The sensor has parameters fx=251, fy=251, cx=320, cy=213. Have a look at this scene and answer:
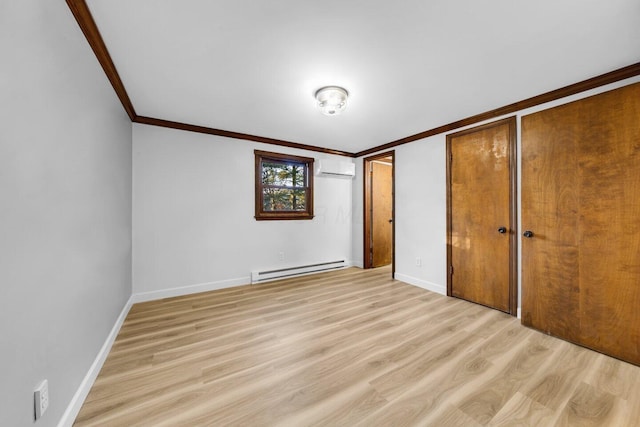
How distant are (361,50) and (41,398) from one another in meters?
2.58

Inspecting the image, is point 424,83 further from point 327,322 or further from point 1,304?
point 1,304

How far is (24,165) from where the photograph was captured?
3.26ft

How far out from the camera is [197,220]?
3.43m

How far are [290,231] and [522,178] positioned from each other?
3.10m

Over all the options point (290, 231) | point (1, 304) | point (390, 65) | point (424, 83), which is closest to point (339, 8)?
point (390, 65)

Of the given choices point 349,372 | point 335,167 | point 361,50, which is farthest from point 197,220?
point 361,50

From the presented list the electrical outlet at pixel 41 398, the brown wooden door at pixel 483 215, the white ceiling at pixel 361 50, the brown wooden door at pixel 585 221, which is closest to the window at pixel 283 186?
the white ceiling at pixel 361 50

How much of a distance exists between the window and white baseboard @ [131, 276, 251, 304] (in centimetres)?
99

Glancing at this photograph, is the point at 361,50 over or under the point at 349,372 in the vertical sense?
over

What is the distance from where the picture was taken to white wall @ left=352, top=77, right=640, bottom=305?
3471 mm

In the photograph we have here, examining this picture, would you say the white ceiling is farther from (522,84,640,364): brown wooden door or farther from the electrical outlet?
the electrical outlet

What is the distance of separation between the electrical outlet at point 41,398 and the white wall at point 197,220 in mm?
2202

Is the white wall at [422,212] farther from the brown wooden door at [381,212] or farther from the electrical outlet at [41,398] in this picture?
the electrical outlet at [41,398]

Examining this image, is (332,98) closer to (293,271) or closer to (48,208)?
(48,208)
